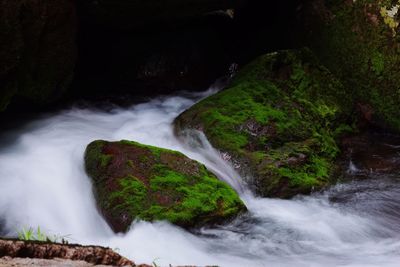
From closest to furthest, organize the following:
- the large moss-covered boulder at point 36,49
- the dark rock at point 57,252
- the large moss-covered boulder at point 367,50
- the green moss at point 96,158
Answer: the dark rock at point 57,252, the green moss at point 96,158, the large moss-covered boulder at point 36,49, the large moss-covered boulder at point 367,50

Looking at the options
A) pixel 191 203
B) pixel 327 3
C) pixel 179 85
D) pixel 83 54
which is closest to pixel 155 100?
pixel 179 85

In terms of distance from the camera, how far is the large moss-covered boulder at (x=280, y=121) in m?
6.27

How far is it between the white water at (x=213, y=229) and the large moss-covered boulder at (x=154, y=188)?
5.7 inches

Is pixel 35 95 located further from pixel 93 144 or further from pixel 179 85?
pixel 179 85

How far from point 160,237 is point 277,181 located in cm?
189

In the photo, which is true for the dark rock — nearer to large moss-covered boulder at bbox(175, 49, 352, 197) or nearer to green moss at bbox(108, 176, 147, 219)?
green moss at bbox(108, 176, 147, 219)

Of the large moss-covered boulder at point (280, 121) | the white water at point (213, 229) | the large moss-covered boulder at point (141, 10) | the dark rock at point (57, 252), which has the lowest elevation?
the dark rock at point (57, 252)

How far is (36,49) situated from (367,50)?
5.36m

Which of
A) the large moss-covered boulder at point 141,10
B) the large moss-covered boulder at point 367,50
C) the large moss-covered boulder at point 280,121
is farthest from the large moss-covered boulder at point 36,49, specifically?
the large moss-covered boulder at point 367,50

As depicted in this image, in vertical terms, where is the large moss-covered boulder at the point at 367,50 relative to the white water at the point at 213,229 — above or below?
above

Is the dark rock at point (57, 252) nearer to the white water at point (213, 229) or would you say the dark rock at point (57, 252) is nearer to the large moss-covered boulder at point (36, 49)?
the white water at point (213, 229)

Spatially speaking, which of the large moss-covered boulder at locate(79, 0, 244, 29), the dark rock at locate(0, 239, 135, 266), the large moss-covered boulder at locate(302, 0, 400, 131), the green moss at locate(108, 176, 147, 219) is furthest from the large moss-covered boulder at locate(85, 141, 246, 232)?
the large moss-covered boulder at locate(302, 0, 400, 131)

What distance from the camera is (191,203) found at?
5.18 metres

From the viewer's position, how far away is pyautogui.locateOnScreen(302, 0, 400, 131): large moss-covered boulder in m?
8.05
